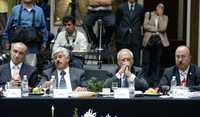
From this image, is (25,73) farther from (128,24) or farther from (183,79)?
(128,24)

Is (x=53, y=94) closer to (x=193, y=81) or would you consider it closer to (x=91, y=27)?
(x=193, y=81)

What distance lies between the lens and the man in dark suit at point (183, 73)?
8.59 meters

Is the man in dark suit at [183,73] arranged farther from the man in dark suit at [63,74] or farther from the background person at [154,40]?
the background person at [154,40]

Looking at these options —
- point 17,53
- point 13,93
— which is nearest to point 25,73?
point 17,53

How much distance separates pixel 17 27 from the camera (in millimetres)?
11164

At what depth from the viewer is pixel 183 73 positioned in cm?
866

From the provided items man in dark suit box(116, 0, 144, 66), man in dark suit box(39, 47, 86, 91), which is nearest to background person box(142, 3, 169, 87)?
man in dark suit box(116, 0, 144, 66)
